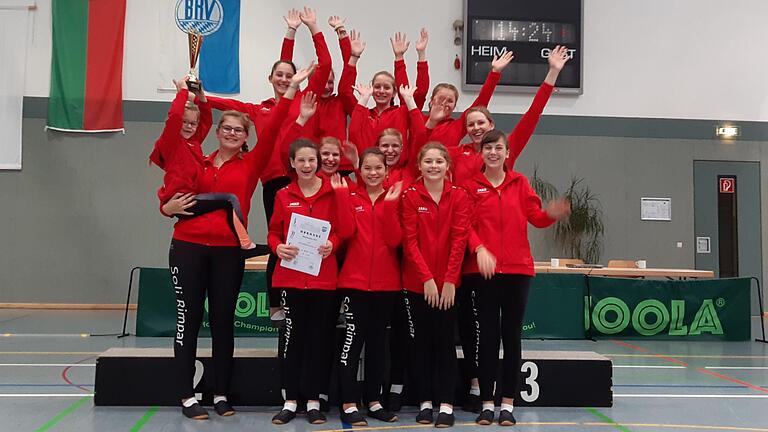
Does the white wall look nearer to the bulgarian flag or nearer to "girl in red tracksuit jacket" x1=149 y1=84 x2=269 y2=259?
the bulgarian flag

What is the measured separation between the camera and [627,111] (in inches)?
416

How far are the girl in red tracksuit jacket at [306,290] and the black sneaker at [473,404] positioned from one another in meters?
0.89

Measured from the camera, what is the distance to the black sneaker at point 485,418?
11.5 feet

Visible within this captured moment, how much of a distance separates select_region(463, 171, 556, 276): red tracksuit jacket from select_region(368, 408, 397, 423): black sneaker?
0.91 m

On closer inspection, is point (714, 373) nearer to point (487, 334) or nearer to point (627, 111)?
point (487, 334)

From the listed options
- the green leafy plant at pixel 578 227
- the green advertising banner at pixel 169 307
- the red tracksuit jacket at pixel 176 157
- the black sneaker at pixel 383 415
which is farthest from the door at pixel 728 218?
the red tracksuit jacket at pixel 176 157

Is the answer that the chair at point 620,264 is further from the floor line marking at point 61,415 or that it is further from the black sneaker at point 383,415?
the floor line marking at point 61,415

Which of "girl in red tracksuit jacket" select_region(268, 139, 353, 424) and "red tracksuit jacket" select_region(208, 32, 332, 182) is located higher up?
"red tracksuit jacket" select_region(208, 32, 332, 182)

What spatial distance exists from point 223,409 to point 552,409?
77.2 inches

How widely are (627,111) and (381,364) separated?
8.44 meters

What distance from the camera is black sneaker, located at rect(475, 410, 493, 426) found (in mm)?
3516

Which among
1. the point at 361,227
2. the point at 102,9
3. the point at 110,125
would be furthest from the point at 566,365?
the point at 102,9

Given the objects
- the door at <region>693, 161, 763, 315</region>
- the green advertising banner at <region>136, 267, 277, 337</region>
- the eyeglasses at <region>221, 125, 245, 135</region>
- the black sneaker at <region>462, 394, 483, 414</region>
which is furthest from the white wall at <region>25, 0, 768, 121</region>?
the black sneaker at <region>462, 394, 483, 414</region>

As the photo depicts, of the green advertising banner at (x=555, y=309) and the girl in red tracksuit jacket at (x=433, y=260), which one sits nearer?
the girl in red tracksuit jacket at (x=433, y=260)
